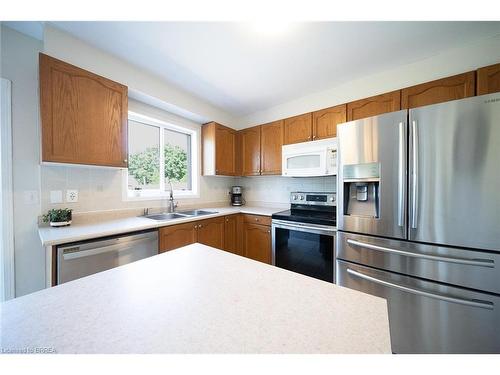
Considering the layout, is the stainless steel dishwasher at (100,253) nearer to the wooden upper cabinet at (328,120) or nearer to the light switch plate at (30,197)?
the light switch plate at (30,197)

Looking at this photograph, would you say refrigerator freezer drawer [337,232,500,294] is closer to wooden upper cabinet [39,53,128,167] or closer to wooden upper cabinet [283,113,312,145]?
wooden upper cabinet [283,113,312,145]

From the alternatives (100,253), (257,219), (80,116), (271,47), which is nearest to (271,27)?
(271,47)

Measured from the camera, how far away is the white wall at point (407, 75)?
1.47 meters

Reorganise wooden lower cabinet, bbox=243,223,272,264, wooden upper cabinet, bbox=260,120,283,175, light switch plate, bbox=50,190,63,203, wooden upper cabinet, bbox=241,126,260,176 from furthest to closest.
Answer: wooden upper cabinet, bbox=241,126,260,176
wooden upper cabinet, bbox=260,120,283,175
wooden lower cabinet, bbox=243,223,272,264
light switch plate, bbox=50,190,63,203

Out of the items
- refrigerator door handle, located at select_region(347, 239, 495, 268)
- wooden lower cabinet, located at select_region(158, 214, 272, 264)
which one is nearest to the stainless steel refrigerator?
refrigerator door handle, located at select_region(347, 239, 495, 268)

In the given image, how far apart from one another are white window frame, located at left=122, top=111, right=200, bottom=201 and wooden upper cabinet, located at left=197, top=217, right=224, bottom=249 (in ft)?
2.18

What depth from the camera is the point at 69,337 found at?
0.39m

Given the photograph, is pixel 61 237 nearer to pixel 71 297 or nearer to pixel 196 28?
pixel 71 297

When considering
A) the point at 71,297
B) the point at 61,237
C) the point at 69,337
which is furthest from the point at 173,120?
the point at 69,337

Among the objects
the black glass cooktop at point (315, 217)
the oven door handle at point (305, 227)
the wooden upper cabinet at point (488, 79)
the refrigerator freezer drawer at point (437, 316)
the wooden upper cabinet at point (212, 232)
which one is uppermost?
the wooden upper cabinet at point (488, 79)

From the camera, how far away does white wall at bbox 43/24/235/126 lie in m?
1.39

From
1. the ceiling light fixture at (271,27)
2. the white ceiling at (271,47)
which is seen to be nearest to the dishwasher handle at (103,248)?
the white ceiling at (271,47)

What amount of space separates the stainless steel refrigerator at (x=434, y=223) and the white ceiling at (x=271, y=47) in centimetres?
68
